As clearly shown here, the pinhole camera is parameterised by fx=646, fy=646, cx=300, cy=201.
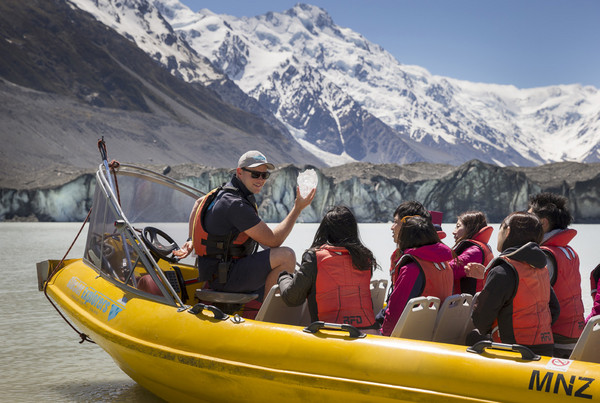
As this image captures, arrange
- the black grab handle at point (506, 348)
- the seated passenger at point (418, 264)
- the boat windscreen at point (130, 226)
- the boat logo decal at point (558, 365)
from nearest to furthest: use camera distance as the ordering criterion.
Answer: the boat logo decal at point (558, 365), the black grab handle at point (506, 348), the seated passenger at point (418, 264), the boat windscreen at point (130, 226)

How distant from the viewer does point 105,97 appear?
11750 cm

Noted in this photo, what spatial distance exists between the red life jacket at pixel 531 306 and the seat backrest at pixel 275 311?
144cm

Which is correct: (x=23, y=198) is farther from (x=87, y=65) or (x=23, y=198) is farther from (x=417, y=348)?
(x=87, y=65)

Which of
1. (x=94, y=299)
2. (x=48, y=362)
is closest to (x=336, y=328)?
(x=94, y=299)

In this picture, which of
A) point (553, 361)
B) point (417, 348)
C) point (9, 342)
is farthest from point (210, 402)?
point (9, 342)

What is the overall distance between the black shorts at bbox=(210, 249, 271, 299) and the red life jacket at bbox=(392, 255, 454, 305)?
1.08m

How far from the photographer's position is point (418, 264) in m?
3.67

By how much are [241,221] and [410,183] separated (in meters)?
44.5

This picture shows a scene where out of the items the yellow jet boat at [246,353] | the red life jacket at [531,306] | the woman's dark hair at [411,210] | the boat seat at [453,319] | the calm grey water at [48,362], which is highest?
the woman's dark hair at [411,210]

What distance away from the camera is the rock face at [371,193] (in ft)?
147

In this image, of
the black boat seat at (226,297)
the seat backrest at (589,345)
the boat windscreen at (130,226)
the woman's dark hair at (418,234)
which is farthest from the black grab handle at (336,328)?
the boat windscreen at (130,226)

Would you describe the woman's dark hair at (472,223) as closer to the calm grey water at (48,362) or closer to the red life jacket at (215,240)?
the red life jacket at (215,240)

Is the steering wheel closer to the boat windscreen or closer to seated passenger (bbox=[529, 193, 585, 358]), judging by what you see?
the boat windscreen

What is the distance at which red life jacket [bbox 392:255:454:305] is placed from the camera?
368 cm
